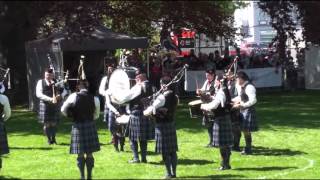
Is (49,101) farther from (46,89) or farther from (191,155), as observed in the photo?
(191,155)

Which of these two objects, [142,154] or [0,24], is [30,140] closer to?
[142,154]

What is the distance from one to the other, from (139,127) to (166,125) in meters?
1.27

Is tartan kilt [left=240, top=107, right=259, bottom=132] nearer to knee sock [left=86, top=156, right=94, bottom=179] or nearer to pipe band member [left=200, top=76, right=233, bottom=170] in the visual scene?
pipe band member [left=200, top=76, right=233, bottom=170]

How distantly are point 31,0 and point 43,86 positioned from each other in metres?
6.36

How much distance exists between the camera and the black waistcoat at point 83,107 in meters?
8.64

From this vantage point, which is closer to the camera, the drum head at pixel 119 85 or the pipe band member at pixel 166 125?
the pipe band member at pixel 166 125

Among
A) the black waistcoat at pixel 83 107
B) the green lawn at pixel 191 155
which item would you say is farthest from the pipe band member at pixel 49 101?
the black waistcoat at pixel 83 107

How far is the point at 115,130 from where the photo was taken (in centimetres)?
1155

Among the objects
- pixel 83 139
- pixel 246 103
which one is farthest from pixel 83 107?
pixel 246 103

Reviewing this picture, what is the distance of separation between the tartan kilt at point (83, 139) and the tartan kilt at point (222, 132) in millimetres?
1848

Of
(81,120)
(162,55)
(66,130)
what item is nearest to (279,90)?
(162,55)

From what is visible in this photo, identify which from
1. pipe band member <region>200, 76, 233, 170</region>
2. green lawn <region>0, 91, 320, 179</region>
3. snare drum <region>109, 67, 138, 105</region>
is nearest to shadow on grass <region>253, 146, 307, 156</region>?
green lawn <region>0, 91, 320, 179</region>

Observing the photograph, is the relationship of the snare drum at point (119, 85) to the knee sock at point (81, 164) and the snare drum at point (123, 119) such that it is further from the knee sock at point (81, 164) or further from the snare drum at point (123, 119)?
the knee sock at point (81, 164)

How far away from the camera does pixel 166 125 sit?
918cm
